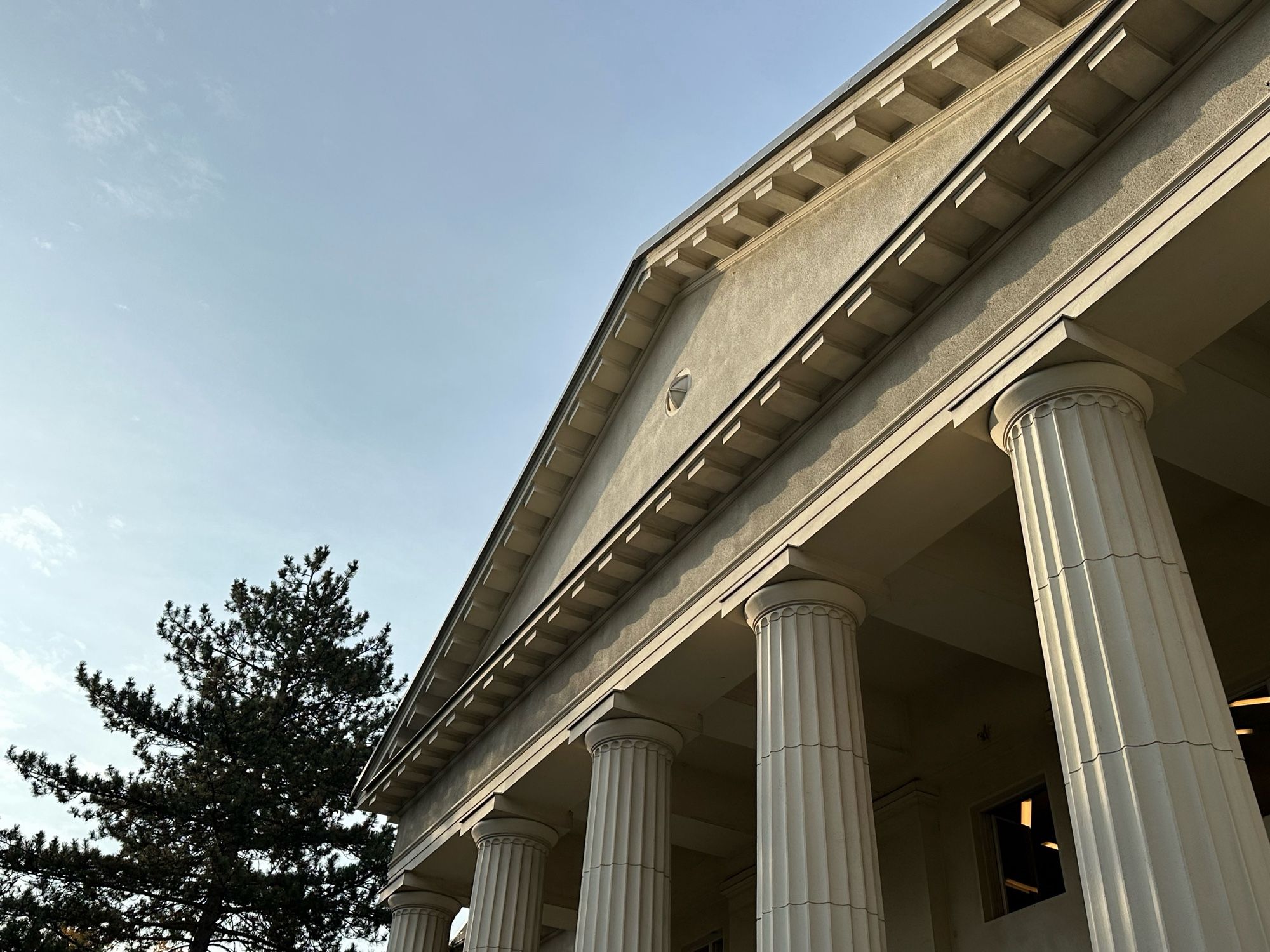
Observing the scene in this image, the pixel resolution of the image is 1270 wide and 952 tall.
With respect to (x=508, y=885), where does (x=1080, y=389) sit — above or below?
above

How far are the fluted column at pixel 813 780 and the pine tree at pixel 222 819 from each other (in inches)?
988

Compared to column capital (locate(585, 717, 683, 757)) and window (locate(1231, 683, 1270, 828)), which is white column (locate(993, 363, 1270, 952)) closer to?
window (locate(1231, 683, 1270, 828))

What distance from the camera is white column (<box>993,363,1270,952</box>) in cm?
831

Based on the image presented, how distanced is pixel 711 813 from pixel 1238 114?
567 inches

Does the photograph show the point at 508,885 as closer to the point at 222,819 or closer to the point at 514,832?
the point at 514,832

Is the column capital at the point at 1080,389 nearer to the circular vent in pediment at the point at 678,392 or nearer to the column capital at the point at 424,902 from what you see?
the circular vent in pediment at the point at 678,392

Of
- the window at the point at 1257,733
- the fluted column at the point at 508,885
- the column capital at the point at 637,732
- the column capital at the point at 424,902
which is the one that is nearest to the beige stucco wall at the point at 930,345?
the column capital at the point at 637,732

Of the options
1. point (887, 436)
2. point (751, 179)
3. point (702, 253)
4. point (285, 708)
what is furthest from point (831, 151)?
point (285, 708)

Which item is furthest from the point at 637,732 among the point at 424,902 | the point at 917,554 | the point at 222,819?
the point at 222,819

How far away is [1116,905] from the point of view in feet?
28.1

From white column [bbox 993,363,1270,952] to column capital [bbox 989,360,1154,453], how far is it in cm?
1

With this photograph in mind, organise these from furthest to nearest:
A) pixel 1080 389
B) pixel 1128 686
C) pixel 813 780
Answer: pixel 813 780 < pixel 1080 389 < pixel 1128 686

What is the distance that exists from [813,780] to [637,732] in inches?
168

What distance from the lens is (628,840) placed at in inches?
626
